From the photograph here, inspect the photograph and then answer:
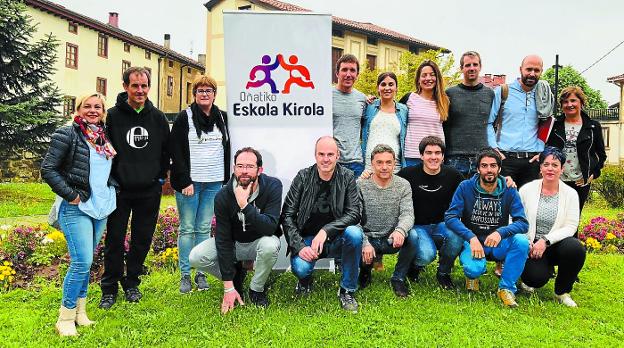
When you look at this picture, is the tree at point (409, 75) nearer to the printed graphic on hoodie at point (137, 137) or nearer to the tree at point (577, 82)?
the printed graphic on hoodie at point (137, 137)

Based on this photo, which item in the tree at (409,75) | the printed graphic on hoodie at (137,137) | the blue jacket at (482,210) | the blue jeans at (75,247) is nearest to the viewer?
the blue jeans at (75,247)

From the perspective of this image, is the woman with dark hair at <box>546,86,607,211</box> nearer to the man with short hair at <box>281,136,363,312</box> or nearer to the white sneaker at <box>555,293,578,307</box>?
the white sneaker at <box>555,293,578,307</box>

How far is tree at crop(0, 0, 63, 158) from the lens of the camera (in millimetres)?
13445

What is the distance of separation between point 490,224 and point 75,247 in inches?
140

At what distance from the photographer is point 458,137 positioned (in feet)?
17.6

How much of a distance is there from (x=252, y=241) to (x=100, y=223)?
4.13ft

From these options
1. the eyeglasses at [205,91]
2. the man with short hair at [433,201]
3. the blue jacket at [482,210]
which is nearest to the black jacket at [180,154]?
the eyeglasses at [205,91]

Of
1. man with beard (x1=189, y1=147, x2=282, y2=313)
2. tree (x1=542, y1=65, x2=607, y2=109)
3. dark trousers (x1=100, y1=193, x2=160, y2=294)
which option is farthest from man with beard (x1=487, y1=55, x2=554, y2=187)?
tree (x1=542, y1=65, x2=607, y2=109)

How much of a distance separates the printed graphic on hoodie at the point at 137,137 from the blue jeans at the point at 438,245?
2690mm

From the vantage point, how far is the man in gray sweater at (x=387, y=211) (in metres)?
4.76

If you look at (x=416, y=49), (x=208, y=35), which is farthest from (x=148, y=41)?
(x=416, y=49)

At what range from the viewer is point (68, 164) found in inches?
153

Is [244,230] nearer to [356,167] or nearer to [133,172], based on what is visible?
[133,172]

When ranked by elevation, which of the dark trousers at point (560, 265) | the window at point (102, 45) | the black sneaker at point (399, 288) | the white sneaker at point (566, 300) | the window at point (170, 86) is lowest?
the white sneaker at point (566, 300)
